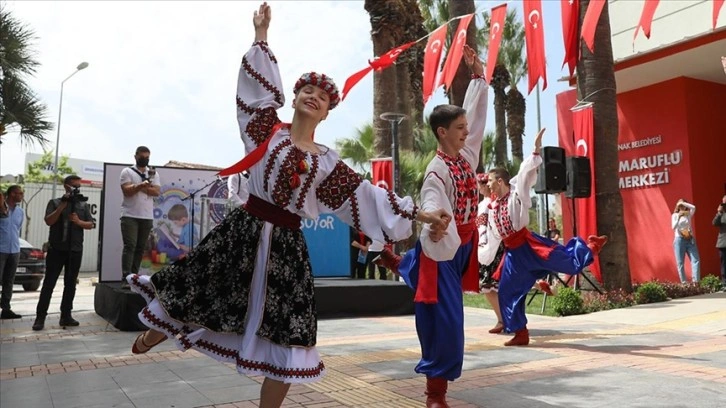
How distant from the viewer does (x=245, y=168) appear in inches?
102

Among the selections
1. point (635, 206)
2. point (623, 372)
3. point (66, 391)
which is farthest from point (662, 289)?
point (66, 391)

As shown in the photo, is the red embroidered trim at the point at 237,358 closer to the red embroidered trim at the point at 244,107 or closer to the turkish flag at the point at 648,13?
the red embroidered trim at the point at 244,107

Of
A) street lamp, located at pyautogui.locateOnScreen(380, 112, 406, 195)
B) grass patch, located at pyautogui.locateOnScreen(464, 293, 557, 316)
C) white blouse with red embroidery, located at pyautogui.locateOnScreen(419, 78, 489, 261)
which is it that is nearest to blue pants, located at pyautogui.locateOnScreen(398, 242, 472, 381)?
white blouse with red embroidery, located at pyautogui.locateOnScreen(419, 78, 489, 261)

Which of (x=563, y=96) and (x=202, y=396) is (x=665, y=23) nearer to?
(x=563, y=96)

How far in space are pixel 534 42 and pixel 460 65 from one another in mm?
2958

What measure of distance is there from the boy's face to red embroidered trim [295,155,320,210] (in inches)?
43.1

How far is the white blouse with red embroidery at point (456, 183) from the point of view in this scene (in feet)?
9.44

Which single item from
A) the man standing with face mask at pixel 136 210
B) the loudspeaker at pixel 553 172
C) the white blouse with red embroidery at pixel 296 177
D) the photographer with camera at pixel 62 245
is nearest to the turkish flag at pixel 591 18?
the loudspeaker at pixel 553 172

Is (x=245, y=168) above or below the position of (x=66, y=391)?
above

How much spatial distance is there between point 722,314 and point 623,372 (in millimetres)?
4467

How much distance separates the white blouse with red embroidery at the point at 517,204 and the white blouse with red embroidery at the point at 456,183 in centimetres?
159

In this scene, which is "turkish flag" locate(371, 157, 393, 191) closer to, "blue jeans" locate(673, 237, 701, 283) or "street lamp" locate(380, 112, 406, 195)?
"street lamp" locate(380, 112, 406, 195)

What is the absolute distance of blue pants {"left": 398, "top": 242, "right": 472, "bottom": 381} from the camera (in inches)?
120

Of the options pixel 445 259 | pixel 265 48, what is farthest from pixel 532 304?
pixel 265 48
